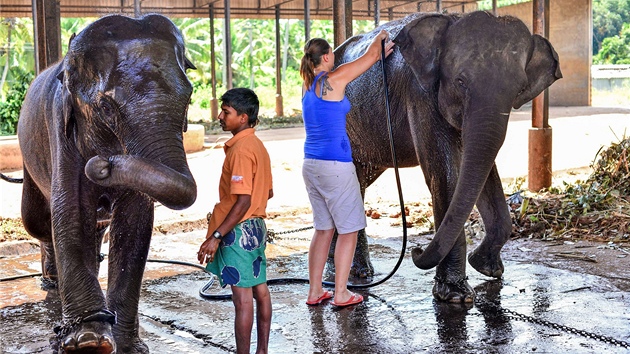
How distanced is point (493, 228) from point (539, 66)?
4.25 feet

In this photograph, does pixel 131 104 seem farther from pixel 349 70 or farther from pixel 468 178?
pixel 468 178

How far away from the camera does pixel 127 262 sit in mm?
4836

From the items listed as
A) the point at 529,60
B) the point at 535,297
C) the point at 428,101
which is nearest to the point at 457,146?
the point at 428,101

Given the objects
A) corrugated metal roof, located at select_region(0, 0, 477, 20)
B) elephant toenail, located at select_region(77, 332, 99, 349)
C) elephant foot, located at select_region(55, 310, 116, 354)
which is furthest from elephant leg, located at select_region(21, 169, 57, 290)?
corrugated metal roof, located at select_region(0, 0, 477, 20)

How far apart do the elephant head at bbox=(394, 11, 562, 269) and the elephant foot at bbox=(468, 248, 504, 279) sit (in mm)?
1128

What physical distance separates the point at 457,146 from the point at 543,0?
15.1 ft

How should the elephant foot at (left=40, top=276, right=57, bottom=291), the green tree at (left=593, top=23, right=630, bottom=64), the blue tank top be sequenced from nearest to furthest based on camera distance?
the blue tank top, the elephant foot at (left=40, top=276, right=57, bottom=291), the green tree at (left=593, top=23, right=630, bottom=64)

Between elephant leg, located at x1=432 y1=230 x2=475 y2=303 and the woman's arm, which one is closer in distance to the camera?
the woman's arm

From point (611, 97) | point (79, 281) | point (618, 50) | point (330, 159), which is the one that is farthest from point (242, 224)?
point (618, 50)

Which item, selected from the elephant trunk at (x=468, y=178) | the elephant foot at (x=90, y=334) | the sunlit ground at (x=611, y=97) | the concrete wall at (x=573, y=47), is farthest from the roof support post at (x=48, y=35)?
the sunlit ground at (x=611, y=97)

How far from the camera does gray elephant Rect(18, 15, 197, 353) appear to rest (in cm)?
380

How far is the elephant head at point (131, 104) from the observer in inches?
145

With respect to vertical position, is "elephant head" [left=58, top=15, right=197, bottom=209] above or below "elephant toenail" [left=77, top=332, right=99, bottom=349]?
above

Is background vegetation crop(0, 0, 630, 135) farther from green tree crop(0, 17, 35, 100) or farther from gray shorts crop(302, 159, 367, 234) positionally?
gray shorts crop(302, 159, 367, 234)
